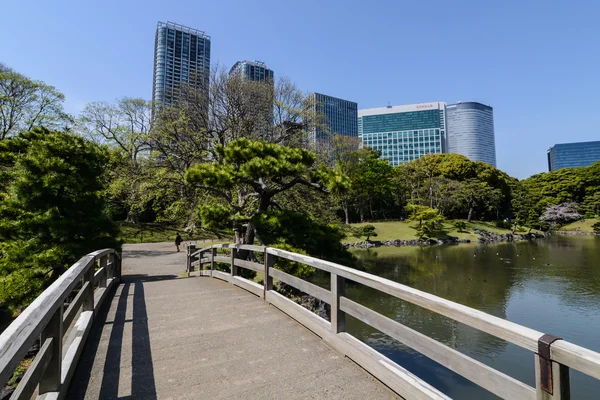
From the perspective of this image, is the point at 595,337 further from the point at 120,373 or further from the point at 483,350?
the point at 120,373

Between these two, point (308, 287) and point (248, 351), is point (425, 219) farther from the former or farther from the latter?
point (248, 351)

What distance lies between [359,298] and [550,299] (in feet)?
23.6

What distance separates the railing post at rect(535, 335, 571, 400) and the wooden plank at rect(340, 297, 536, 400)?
0.08 meters

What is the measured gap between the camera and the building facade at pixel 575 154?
16138 centimetres

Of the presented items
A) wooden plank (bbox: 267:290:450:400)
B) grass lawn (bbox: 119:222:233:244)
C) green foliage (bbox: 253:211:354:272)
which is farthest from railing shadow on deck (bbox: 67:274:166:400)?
grass lawn (bbox: 119:222:233:244)

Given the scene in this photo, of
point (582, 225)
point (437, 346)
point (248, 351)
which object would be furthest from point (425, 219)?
point (437, 346)

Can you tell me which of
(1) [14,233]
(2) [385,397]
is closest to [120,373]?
(2) [385,397]

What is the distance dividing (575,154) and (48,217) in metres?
211

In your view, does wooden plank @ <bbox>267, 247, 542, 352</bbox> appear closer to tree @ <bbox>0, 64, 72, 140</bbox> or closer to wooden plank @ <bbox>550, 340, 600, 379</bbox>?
wooden plank @ <bbox>550, 340, 600, 379</bbox>

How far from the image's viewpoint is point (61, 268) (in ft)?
27.6

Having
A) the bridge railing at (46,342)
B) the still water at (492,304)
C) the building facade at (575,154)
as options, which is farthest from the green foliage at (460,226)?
the building facade at (575,154)

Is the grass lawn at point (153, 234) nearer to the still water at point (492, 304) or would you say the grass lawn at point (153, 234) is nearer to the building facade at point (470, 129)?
the still water at point (492, 304)

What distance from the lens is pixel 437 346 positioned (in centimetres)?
213

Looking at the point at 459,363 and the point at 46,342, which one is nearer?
the point at 459,363
